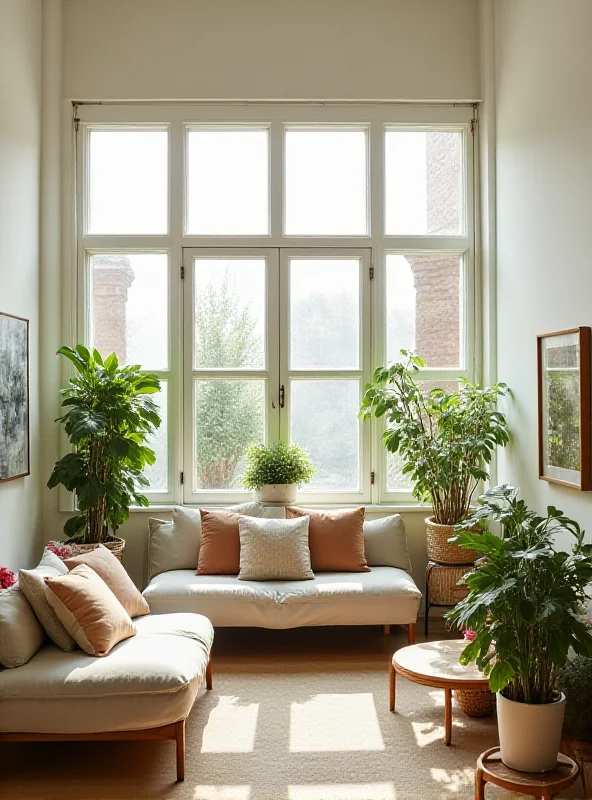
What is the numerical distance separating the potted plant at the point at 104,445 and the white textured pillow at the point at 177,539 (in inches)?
8.9

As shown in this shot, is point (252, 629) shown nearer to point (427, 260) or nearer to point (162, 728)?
point (162, 728)

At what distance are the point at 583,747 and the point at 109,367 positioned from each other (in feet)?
11.2

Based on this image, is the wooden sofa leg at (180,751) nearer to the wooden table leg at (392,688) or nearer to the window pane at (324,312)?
the wooden table leg at (392,688)

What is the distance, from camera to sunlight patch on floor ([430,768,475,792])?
126 inches

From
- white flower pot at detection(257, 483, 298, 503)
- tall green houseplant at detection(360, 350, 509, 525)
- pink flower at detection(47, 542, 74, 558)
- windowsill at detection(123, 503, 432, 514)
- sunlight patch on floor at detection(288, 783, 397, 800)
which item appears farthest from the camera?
windowsill at detection(123, 503, 432, 514)

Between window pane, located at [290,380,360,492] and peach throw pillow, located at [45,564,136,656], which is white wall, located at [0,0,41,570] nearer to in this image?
peach throw pillow, located at [45,564,136,656]

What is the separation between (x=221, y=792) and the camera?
3.17 meters

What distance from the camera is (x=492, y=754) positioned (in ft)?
10.2

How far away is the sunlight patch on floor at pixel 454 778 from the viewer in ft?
10.5

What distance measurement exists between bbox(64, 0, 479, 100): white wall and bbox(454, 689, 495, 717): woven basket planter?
389 centimetres

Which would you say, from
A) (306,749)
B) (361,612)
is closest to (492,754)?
(306,749)

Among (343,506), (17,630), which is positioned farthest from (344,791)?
(343,506)

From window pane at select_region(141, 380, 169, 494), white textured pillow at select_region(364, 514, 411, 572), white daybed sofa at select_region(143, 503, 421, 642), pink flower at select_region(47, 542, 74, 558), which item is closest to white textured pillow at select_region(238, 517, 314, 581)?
white daybed sofa at select_region(143, 503, 421, 642)

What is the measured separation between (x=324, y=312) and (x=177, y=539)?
186 cm
